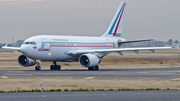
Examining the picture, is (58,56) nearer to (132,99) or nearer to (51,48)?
(51,48)

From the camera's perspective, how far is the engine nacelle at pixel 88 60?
4056 centimetres

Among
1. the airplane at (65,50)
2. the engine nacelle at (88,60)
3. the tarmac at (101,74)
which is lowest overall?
the tarmac at (101,74)

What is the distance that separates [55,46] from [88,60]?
4.84m

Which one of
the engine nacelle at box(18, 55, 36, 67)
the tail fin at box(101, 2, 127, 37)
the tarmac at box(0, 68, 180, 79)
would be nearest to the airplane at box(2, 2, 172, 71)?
the engine nacelle at box(18, 55, 36, 67)

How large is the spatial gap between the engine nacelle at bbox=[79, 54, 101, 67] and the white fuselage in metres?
2.55

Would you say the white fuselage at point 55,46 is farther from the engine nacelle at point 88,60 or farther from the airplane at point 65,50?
the engine nacelle at point 88,60

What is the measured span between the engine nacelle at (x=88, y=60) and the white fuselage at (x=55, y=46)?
8.37 ft

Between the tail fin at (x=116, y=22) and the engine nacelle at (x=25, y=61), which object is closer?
the engine nacelle at (x=25, y=61)

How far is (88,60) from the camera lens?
40.7m

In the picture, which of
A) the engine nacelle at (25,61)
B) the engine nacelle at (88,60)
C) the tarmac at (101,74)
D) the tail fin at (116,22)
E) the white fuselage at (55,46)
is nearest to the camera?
the tarmac at (101,74)

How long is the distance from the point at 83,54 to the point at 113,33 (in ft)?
41.9

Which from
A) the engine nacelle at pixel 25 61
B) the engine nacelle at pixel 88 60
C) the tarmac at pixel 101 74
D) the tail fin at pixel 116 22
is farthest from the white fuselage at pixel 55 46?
the tail fin at pixel 116 22

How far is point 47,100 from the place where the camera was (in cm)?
1584

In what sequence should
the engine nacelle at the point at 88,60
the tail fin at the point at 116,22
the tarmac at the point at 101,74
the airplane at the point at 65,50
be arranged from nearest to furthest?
the tarmac at the point at 101,74 → the airplane at the point at 65,50 → the engine nacelle at the point at 88,60 → the tail fin at the point at 116,22
